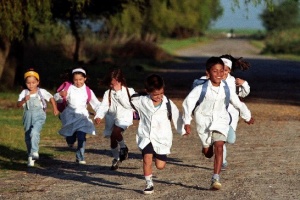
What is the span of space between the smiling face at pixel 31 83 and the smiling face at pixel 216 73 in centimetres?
347

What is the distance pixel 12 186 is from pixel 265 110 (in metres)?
13.7

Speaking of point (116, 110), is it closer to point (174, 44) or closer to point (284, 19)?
point (174, 44)

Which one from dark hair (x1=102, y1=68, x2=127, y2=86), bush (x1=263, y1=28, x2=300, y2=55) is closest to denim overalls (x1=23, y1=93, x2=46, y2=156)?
dark hair (x1=102, y1=68, x2=127, y2=86)

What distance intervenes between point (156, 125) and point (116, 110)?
2.30 meters

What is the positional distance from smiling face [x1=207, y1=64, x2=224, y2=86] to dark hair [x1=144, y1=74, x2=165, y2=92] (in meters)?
0.67

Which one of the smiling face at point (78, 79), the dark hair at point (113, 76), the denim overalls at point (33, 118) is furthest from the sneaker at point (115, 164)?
the smiling face at point (78, 79)

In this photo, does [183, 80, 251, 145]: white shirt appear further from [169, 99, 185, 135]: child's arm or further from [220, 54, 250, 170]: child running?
[220, 54, 250, 170]: child running

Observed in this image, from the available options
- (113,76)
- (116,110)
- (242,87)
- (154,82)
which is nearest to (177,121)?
(154,82)

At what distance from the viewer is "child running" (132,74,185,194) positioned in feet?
39.0

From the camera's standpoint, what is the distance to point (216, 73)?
12094 mm

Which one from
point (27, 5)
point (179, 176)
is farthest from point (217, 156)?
point (27, 5)

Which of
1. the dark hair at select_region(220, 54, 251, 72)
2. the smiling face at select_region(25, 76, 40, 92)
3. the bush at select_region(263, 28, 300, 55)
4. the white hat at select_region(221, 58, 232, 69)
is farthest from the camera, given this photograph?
the bush at select_region(263, 28, 300, 55)

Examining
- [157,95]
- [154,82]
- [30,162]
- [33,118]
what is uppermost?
[154,82]

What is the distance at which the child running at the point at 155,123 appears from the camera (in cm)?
1190
